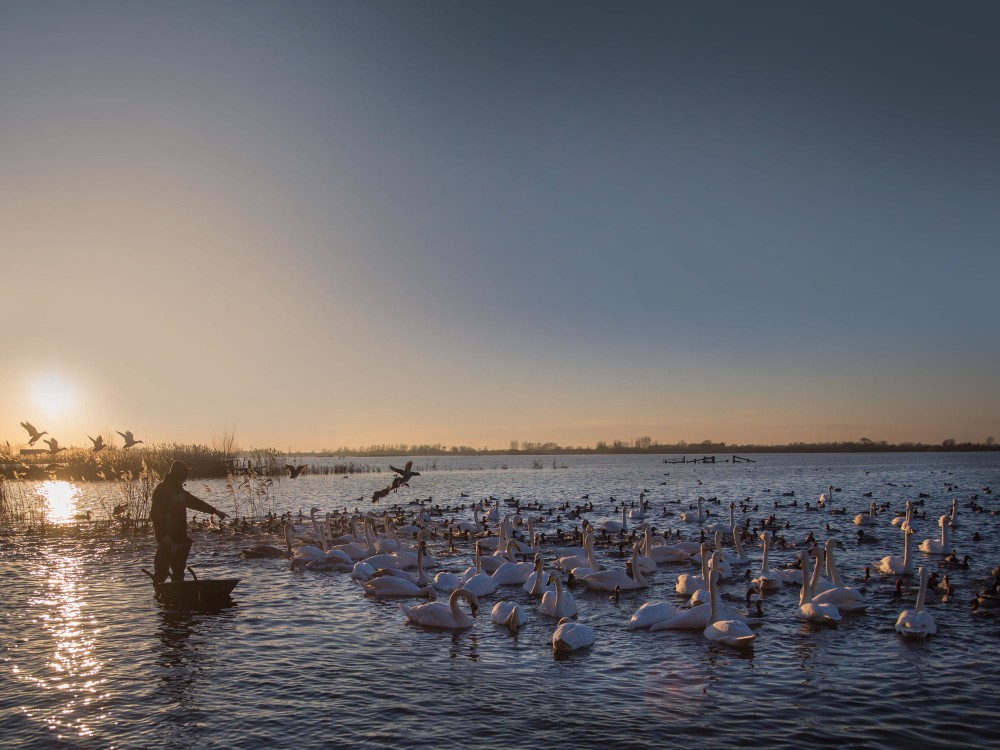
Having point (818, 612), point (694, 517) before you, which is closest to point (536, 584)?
point (818, 612)

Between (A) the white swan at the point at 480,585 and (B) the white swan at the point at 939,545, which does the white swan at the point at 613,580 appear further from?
(B) the white swan at the point at 939,545

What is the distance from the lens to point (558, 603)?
12.9m

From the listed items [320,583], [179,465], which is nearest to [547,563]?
[320,583]

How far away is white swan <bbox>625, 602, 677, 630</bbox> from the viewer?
1196 cm

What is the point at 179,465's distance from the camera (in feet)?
46.6

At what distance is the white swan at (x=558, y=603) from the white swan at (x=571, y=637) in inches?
68.0

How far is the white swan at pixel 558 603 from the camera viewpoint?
42.2ft

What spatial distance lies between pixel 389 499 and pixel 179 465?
36.2m

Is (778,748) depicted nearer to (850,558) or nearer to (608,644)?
(608,644)

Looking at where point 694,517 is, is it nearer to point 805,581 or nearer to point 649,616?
point 805,581

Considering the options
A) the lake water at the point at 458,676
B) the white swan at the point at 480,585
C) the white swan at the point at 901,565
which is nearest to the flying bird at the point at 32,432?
the lake water at the point at 458,676

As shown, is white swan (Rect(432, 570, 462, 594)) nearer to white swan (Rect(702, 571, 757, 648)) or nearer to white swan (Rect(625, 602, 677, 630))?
white swan (Rect(625, 602, 677, 630))

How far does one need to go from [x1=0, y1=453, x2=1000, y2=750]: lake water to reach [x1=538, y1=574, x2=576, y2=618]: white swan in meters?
0.53

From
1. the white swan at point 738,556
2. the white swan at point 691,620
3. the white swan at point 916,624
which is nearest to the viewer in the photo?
the white swan at point 916,624
